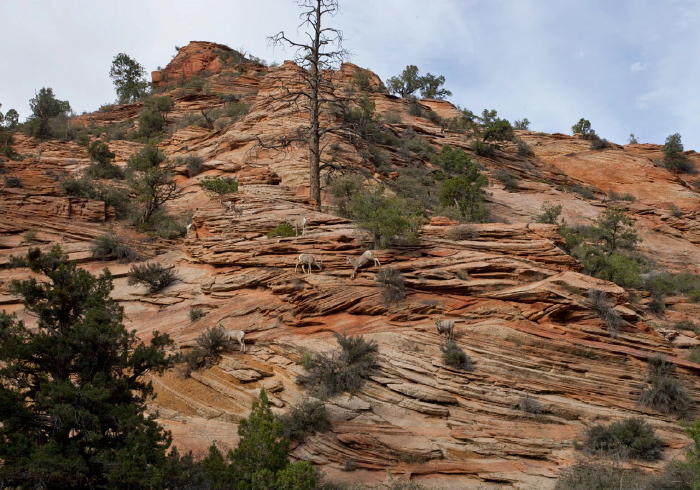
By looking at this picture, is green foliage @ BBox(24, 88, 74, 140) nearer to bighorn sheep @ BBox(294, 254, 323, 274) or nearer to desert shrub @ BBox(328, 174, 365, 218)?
desert shrub @ BBox(328, 174, 365, 218)

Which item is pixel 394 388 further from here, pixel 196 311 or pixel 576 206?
pixel 576 206

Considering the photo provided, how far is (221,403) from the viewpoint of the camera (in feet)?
33.6

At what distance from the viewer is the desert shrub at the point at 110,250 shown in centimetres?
1505

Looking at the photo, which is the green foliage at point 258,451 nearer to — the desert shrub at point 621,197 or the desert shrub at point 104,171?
the desert shrub at point 104,171

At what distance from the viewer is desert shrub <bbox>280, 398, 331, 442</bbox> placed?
918cm

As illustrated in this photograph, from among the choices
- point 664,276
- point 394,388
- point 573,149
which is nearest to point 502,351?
point 394,388

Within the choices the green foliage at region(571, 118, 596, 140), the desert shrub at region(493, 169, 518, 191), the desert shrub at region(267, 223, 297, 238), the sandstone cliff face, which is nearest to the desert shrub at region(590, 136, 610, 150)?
the green foliage at region(571, 118, 596, 140)

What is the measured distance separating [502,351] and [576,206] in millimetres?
21298

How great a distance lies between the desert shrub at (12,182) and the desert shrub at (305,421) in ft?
51.7

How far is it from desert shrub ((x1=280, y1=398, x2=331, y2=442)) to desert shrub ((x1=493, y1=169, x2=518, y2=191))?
23.5 m

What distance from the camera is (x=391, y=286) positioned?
12.2 metres

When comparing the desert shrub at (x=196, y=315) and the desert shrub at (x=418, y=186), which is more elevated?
the desert shrub at (x=418, y=186)

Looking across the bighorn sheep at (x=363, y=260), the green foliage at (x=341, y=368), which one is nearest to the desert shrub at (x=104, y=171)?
the bighorn sheep at (x=363, y=260)

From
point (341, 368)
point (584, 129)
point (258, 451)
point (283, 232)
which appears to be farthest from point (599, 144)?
point (258, 451)
